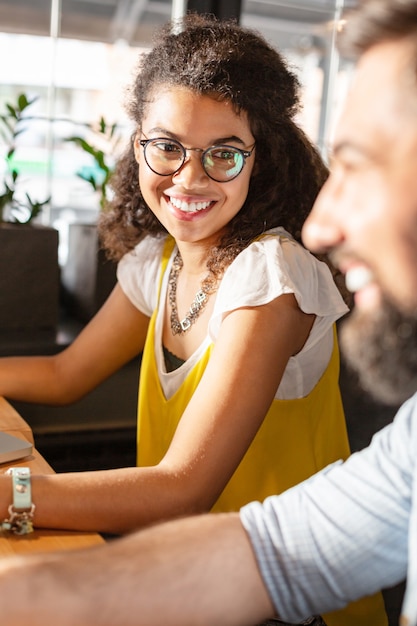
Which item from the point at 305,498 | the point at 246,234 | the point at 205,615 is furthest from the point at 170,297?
the point at 205,615

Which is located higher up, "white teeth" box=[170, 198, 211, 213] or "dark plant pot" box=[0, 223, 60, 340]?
"white teeth" box=[170, 198, 211, 213]

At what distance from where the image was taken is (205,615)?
108cm

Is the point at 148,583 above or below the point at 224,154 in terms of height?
below

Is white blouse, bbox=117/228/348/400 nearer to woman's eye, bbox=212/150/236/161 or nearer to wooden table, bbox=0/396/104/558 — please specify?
woman's eye, bbox=212/150/236/161

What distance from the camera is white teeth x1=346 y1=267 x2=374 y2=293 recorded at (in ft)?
3.35

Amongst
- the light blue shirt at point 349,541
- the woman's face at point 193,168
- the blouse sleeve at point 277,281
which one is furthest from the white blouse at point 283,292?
the light blue shirt at point 349,541

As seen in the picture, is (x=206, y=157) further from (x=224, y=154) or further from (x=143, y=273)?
(x=143, y=273)

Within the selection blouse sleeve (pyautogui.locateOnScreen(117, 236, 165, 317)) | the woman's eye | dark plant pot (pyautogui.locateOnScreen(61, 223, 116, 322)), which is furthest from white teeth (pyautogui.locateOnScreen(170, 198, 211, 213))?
dark plant pot (pyautogui.locateOnScreen(61, 223, 116, 322))

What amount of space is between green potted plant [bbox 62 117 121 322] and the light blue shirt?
1.88 m

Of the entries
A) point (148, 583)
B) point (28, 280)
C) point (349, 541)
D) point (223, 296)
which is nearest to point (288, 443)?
point (223, 296)

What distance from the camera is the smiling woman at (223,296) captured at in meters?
1.51

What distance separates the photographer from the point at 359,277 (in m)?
1.04

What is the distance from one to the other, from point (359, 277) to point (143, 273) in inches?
45.7

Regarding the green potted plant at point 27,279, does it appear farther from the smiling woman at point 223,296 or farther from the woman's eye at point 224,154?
the woman's eye at point 224,154
